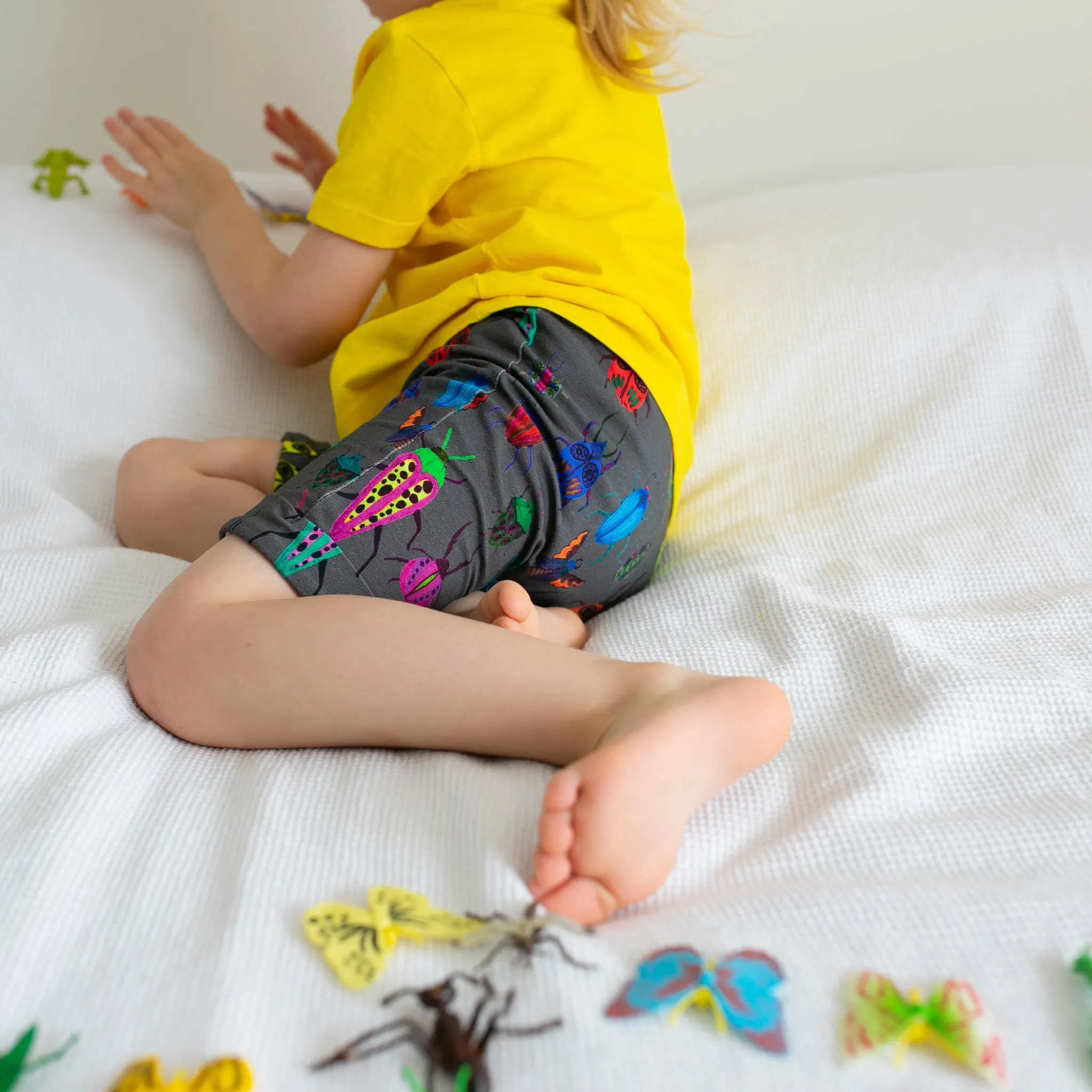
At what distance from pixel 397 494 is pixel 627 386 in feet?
0.72

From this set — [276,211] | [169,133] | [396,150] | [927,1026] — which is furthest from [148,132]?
[927,1026]

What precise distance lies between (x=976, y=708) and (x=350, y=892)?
0.38 meters

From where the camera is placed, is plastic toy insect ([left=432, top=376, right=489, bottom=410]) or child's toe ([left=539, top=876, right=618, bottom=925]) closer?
child's toe ([left=539, top=876, right=618, bottom=925])

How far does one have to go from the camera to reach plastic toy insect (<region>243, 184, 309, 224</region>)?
113 cm

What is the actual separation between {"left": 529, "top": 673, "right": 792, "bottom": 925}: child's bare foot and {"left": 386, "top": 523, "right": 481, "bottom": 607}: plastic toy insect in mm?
185

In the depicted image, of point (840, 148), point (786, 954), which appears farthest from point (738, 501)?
point (840, 148)

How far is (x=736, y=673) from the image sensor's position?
659 millimetres

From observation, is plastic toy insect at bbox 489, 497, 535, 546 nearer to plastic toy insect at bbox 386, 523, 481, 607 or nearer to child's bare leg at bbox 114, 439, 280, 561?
plastic toy insect at bbox 386, 523, 481, 607

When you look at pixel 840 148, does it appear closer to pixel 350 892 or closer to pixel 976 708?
pixel 976 708

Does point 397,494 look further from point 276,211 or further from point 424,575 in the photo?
point 276,211

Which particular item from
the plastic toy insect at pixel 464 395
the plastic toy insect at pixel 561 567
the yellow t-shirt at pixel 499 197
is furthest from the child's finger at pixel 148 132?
the plastic toy insect at pixel 561 567

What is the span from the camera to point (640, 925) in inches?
18.2

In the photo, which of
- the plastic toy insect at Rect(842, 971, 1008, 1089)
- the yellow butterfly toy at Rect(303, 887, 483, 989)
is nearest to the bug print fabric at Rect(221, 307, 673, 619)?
the yellow butterfly toy at Rect(303, 887, 483, 989)

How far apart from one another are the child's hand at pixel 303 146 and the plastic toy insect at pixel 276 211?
0.05 m
